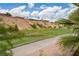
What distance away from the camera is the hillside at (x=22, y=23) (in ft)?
4.37

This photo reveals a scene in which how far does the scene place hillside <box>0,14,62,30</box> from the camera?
4.37 feet

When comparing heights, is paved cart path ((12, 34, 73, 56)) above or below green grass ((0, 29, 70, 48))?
below

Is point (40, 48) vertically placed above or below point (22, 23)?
below

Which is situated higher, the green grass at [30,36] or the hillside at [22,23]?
the hillside at [22,23]

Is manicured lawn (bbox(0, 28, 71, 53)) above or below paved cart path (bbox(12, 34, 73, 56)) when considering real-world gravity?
above

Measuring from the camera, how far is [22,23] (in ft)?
4.42

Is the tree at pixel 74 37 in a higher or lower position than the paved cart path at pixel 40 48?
higher

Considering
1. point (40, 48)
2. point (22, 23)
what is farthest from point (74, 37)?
point (22, 23)

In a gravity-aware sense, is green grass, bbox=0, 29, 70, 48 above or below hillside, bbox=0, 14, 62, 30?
below

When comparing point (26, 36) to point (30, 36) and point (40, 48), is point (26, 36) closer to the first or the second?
point (30, 36)

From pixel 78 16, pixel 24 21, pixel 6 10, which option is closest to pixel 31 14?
pixel 24 21

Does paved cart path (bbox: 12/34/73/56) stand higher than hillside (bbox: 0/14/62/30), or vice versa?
hillside (bbox: 0/14/62/30)

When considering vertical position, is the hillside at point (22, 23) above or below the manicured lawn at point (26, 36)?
above

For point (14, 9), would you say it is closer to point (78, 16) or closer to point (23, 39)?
point (23, 39)
